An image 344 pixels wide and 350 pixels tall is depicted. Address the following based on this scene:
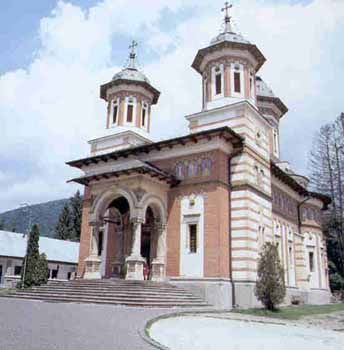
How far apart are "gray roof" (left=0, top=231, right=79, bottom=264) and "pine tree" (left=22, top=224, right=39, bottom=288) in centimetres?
1065

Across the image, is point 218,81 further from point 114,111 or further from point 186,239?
point 186,239

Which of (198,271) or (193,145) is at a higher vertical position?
(193,145)

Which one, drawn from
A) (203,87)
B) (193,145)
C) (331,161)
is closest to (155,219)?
(193,145)

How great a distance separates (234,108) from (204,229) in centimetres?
715

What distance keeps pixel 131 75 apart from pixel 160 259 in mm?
14641

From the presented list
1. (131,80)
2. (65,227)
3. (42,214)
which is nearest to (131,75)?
(131,80)

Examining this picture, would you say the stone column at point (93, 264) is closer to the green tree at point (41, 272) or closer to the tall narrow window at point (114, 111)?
the green tree at point (41, 272)

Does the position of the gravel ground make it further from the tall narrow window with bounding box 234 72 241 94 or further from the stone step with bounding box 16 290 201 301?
the tall narrow window with bounding box 234 72 241 94

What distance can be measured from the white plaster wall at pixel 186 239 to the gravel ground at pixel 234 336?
7533 millimetres

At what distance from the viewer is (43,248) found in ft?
140

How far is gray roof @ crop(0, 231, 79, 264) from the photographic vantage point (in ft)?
129

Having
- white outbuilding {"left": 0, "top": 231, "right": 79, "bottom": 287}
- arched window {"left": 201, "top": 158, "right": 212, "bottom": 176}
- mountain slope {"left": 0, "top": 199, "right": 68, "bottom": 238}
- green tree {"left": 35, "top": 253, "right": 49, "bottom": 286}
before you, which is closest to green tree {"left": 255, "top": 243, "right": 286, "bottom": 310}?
arched window {"left": 201, "top": 158, "right": 212, "bottom": 176}

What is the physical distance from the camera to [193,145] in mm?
21875

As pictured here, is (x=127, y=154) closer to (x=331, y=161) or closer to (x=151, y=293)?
(x=151, y=293)
